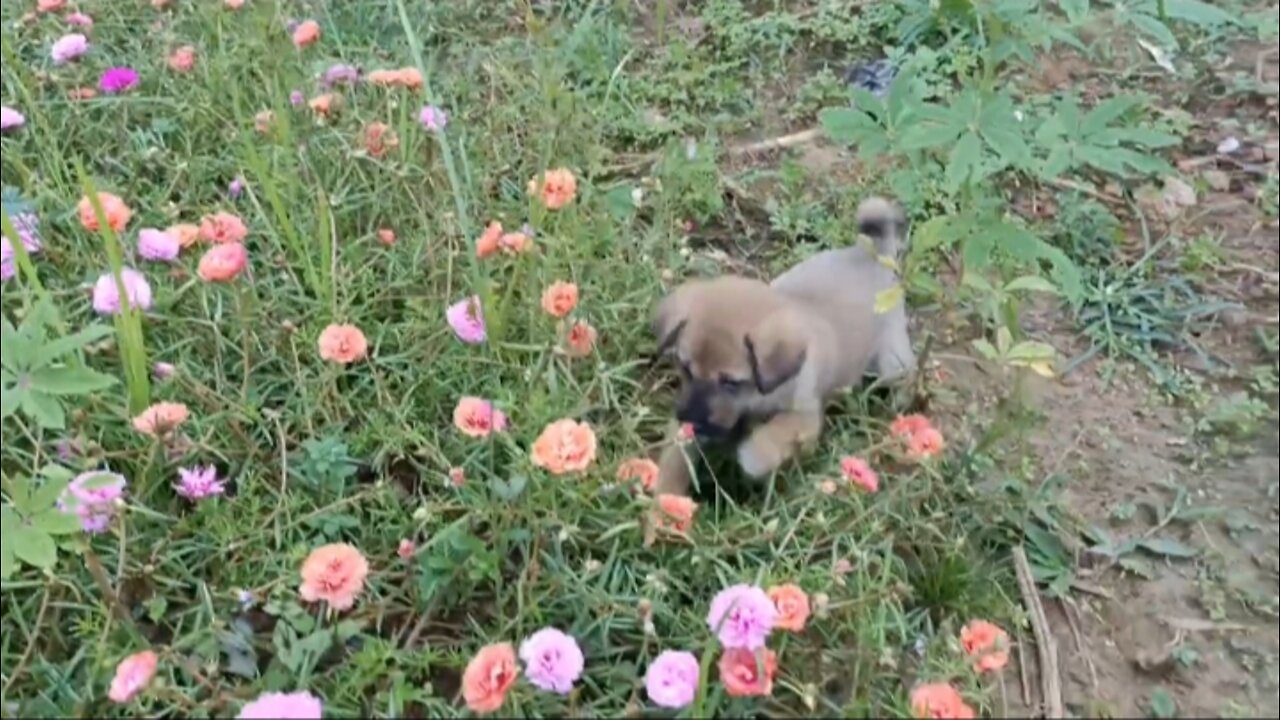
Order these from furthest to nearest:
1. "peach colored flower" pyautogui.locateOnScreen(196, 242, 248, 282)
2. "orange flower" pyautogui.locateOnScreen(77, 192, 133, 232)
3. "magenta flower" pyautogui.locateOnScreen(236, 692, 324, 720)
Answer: "orange flower" pyautogui.locateOnScreen(77, 192, 133, 232) → "peach colored flower" pyautogui.locateOnScreen(196, 242, 248, 282) → "magenta flower" pyautogui.locateOnScreen(236, 692, 324, 720)

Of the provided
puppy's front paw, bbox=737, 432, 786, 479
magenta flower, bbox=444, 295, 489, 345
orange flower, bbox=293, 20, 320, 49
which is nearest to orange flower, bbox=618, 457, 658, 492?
puppy's front paw, bbox=737, 432, 786, 479

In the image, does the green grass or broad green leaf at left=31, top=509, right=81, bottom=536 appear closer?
broad green leaf at left=31, top=509, right=81, bottom=536

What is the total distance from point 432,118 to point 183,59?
1.93ft

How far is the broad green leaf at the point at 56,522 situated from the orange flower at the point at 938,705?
1100mm

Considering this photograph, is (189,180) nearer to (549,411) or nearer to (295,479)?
(295,479)

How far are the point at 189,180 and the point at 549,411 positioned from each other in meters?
1.02

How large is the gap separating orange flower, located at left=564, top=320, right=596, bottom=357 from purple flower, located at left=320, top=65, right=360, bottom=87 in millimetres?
915

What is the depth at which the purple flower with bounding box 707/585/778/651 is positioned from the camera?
A: 1740 millimetres

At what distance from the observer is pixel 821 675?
6.16ft

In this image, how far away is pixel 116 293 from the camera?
7.08 ft

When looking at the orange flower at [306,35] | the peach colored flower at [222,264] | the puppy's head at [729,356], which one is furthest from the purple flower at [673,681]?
the orange flower at [306,35]

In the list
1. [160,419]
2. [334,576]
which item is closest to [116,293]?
[160,419]

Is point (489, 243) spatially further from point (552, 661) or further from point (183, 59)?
point (183, 59)

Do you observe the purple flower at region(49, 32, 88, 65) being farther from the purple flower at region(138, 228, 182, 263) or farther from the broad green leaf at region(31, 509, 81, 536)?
the broad green leaf at region(31, 509, 81, 536)
